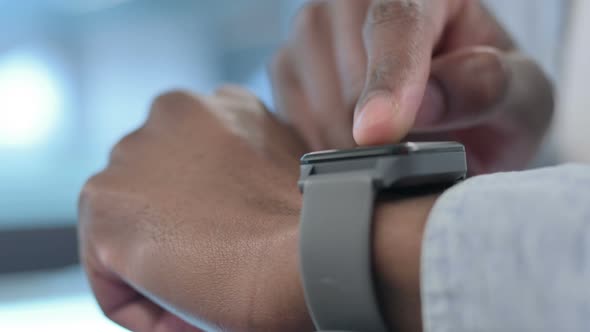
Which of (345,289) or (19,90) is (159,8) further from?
(345,289)

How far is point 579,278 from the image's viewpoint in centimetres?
22

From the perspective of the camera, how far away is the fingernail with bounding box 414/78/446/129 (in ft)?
2.03

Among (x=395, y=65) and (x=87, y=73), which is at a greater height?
(x=395, y=65)

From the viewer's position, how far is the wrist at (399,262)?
10.3 inches

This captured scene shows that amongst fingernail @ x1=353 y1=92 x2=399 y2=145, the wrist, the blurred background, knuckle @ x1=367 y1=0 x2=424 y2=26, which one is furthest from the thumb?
the blurred background

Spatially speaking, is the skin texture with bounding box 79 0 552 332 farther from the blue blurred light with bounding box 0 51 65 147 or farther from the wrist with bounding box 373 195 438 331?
the blue blurred light with bounding box 0 51 65 147

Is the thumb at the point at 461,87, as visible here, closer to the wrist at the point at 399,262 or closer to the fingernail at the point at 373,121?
the fingernail at the point at 373,121

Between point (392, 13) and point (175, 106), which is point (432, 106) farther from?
point (175, 106)

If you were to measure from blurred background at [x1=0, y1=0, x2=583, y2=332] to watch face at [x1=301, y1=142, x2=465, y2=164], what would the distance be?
2.37ft

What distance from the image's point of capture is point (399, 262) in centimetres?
26

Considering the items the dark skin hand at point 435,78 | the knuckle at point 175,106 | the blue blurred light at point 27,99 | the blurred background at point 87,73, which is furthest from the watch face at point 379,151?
the blue blurred light at point 27,99

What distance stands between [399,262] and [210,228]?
0.18 meters

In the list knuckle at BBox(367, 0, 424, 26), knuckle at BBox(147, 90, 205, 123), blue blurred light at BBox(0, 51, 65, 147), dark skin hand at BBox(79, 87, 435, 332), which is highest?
knuckle at BBox(367, 0, 424, 26)

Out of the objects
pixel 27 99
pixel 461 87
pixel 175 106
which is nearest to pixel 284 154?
pixel 175 106
